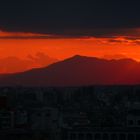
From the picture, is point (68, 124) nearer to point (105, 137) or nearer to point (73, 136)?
point (105, 137)

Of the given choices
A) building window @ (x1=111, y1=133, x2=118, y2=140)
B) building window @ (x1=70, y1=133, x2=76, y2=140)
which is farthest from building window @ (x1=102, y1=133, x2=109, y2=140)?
building window @ (x1=70, y1=133, x2=76, y2=140)

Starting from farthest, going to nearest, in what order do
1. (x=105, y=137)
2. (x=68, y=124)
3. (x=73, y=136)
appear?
1. (x=68, y=124)
2. (x=105, y=137)
3. (x=73, y=136)

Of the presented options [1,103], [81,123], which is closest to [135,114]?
[81,123]

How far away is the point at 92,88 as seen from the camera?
14738 cm

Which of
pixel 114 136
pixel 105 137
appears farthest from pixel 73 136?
pixel 114 136

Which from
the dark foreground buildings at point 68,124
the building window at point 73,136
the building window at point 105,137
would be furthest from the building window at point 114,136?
the building window at point 73,136

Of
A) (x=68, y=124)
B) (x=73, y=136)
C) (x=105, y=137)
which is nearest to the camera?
(x=73, y=136)

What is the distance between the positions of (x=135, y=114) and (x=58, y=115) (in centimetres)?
561

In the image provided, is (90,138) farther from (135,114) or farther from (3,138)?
(3,138)

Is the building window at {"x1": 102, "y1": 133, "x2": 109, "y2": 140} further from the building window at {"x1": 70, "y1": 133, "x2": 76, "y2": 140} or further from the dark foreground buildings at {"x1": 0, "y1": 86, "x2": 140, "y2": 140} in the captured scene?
the building window at {"x1": 70, "y1": 133, "x2": 76, "y2": 140}

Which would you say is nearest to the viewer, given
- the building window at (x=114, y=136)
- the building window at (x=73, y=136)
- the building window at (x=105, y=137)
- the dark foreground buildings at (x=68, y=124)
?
the dark foreground buildings at (x=68, y=124)

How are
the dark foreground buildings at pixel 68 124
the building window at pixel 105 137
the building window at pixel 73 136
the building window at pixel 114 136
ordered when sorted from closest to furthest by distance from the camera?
1. the dark foreground buildings at pixel 68 124
2. the building window at pixel 73 136
3. the building window at pixel 114 136
4. the building window at pixel 105 137

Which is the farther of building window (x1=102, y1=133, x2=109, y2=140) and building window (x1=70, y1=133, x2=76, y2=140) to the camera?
building window (x1=102, y1=133, x2=109, y2=140)

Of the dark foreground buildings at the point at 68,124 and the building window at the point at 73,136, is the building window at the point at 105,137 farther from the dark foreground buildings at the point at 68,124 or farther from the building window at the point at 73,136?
the building window at the point at 73,136
